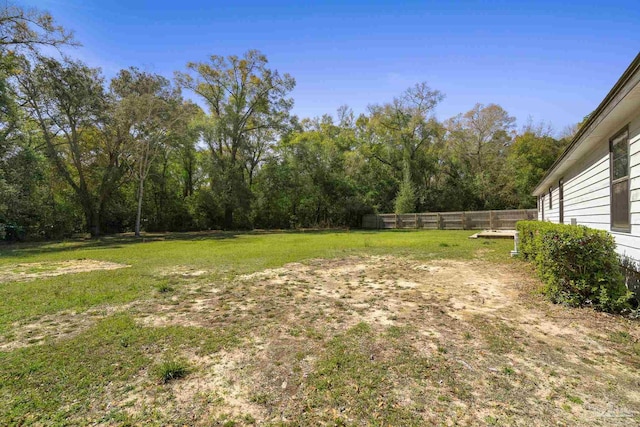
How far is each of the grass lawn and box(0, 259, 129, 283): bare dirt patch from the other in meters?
1.36

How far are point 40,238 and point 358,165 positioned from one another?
2244 centimetres

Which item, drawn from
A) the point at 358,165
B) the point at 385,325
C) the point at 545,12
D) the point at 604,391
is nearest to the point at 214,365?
the point at 385,325

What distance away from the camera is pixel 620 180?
4.11m

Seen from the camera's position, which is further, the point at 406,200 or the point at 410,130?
the point at 410,130

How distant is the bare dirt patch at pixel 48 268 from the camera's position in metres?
6.43

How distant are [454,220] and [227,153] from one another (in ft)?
61.6

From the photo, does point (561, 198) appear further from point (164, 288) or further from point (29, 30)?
point (29, 30)

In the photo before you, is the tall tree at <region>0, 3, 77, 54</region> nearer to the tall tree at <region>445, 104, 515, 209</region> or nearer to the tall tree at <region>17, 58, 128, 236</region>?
the tall tree at <region>17, 58, 128, 236</region>

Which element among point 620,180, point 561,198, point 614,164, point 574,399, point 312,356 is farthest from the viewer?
point 561,198

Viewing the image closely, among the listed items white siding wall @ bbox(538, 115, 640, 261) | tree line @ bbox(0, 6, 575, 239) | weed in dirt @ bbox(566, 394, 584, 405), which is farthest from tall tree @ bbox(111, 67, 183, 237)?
weed in dirt @ bbox(566, 394, 584, 405)

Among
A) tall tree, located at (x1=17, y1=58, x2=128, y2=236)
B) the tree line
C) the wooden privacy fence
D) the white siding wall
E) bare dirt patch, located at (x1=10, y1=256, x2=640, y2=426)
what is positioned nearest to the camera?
bare dirt patch, located at (x1=10, y1=256, x2=640, y2=426)

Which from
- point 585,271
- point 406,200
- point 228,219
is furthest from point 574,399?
point 228,219

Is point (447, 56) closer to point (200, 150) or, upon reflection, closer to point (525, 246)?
point (525, 246)

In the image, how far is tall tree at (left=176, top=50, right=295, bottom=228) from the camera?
22.2 m
